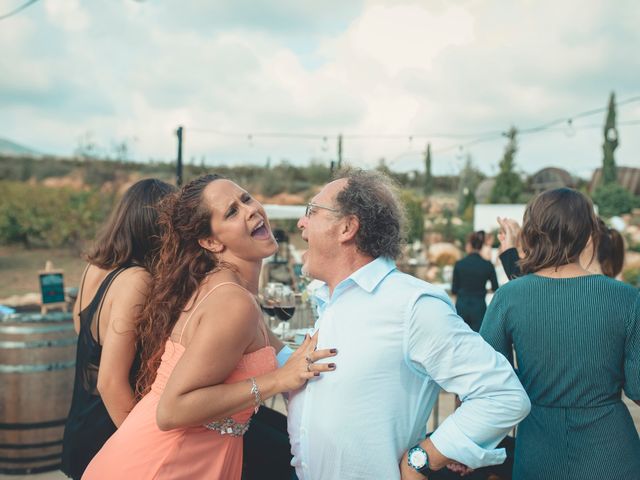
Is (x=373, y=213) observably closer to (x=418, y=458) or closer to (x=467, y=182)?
(x=418, y=458)

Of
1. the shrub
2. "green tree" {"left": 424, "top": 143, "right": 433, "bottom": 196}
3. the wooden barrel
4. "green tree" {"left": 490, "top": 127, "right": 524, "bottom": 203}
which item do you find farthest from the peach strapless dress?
"green tree" {"left": 424, "top": 143, "right": 433, "bottom": 196}

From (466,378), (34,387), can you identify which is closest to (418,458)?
(466,378)

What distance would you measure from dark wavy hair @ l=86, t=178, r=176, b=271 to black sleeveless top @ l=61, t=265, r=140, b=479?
0.27ft

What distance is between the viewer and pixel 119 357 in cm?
200

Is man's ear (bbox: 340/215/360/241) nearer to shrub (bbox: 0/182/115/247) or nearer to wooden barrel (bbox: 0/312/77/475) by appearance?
wooden barrel (bbox: 0/312/77/475)

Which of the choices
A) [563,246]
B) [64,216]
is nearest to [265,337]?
[563,246]

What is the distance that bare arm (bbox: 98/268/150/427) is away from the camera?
2.00 metres

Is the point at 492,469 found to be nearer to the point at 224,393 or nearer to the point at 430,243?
the point at 224,393

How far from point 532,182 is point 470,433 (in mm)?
31749

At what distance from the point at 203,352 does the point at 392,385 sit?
0.52 m

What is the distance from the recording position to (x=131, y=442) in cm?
164

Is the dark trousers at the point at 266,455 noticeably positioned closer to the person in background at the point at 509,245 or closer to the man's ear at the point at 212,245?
the man's ear at the point at 212,245

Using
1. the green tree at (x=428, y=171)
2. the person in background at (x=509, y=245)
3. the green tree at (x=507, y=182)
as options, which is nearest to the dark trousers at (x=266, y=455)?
the person in background at (x=509, y=245)

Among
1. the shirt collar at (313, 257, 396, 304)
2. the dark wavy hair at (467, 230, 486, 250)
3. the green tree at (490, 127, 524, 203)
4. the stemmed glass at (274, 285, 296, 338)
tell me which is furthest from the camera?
the green tree at (490, 127, 524, 203)
